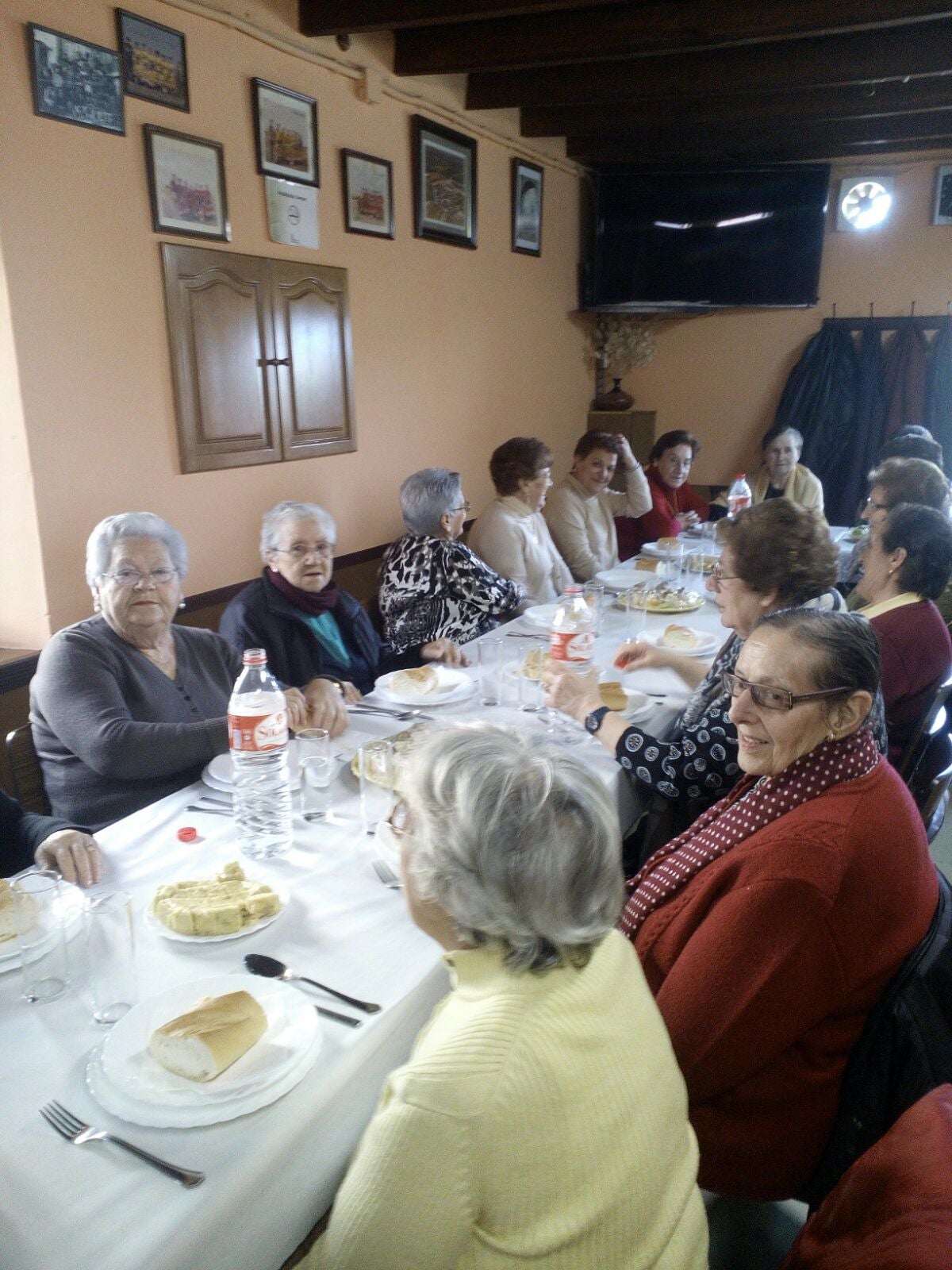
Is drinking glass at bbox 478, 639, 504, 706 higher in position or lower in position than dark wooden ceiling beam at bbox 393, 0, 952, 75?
lower

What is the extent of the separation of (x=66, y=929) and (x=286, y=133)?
313cm

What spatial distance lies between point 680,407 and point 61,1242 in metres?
6.51

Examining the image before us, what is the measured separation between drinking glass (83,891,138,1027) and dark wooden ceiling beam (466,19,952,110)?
168 inches

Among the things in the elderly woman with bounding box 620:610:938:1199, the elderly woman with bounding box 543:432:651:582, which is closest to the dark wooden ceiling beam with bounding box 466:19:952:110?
the elderly woman with bounding box 543:432:651:582

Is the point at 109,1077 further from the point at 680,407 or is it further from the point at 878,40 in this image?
the point at 680,407

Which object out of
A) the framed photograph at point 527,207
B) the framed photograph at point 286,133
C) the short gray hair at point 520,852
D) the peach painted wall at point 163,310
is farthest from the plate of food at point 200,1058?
the framed photograph at point 527,207

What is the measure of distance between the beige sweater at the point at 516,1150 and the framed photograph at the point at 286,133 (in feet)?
10.7

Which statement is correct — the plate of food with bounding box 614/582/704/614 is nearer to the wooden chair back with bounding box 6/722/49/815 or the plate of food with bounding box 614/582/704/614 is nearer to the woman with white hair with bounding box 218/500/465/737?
the woman with white hair with bounding box 218/500/465/737

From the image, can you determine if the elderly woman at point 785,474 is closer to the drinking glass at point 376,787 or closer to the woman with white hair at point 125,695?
the woman with white hair at point 125,695

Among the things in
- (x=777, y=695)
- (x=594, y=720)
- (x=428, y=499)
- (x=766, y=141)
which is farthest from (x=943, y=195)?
(x=777, y=695)

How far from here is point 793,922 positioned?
1.16 metres

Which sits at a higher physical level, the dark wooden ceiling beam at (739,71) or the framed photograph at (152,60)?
the dark wooden ceiling beam at (739,71)

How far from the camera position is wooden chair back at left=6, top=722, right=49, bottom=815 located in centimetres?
202

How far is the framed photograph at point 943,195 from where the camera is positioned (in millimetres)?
5574
